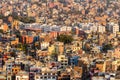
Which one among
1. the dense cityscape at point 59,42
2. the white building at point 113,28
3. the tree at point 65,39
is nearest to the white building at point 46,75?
the dense cityscape at point 59,42

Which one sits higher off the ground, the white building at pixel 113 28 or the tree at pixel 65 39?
the tree at pixel 65 39

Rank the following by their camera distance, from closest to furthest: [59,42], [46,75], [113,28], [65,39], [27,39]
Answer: [46,75] → [59,42] → [27,39] → [65,39] → [113,28]

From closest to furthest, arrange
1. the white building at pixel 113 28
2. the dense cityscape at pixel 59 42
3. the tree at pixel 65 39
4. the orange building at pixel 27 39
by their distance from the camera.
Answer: the dense cityscape at pixel 59 42, the orange building at pixel 27 39, the tree at pixel 65 39, the white building at pixel 113 28

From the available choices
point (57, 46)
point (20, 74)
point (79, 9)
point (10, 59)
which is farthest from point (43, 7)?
point (20, 74)

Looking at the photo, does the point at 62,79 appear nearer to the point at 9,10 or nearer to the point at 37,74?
the point at 37,74

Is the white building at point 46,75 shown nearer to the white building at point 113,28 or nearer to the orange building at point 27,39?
the orange building at point 27,39

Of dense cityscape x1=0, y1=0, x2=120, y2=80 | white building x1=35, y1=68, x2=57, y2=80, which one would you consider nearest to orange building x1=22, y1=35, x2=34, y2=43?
dense cityscape x1=0, y1=0, x2=120, y2=80

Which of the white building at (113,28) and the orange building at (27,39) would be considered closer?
the orange building at (27,39)

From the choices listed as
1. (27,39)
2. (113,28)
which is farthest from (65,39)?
(113,28)

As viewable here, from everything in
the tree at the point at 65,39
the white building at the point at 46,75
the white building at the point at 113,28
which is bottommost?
the white building at the point at 113,28

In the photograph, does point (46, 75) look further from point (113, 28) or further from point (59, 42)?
point (113, 28)
